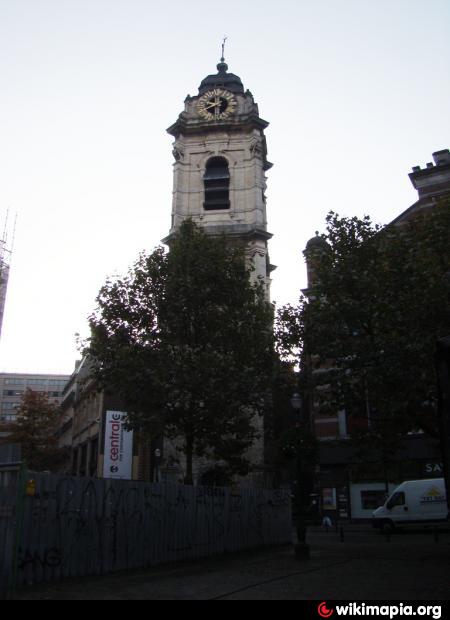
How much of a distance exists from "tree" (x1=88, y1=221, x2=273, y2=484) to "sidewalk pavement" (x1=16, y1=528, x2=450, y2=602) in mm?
5446

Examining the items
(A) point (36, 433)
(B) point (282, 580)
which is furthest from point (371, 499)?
(A) point (36, 433)

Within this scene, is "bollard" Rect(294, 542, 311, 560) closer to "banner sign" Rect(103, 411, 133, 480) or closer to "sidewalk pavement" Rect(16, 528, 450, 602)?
"sidewalk pavement" Rect(16, 528, 450, 602)

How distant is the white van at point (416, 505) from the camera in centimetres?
2706

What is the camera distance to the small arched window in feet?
150

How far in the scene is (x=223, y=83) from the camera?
51156 millimetres

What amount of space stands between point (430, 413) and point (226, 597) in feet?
34.2

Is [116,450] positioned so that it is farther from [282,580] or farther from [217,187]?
[217,187]

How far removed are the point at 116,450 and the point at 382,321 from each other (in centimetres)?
2001

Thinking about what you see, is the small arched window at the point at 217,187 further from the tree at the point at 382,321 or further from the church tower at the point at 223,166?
the tree at the point at 382,321

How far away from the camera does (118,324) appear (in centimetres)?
2312

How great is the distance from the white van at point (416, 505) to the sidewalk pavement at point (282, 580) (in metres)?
9.82

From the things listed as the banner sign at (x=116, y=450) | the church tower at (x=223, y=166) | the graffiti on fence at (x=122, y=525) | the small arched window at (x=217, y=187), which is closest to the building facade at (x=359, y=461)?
the banner sign at (x=116, y=450)

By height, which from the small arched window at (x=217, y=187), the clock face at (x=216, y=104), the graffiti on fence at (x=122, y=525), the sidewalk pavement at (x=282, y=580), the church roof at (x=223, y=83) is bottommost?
the sidewalk pavement at (x=282, y=580)
